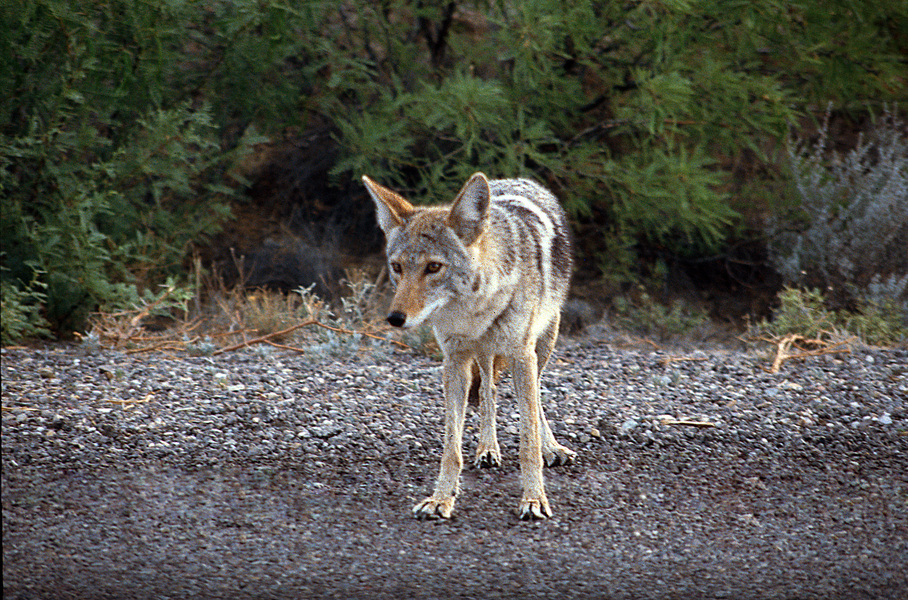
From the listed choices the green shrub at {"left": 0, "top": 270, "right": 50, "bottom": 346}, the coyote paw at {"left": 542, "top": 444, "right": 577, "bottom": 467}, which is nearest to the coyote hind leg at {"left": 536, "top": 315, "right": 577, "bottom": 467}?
the coyote paw at {"left": 542, "top": 444, "right": 577, "bottom": 467}

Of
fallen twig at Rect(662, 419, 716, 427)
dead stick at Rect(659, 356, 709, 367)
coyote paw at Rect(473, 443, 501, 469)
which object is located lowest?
coyote paw at Rect(473, 443, 501, 469)

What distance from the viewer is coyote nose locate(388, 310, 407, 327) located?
10.3 feet

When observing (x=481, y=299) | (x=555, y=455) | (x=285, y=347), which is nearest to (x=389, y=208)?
(x=481, y=299)

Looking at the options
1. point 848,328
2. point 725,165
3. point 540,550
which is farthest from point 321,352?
point 725,165

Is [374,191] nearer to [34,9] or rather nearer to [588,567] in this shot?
[588,567]

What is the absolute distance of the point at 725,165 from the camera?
1066 centimetres

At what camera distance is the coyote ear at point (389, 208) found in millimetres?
3570

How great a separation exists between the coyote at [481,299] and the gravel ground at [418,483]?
0.22m

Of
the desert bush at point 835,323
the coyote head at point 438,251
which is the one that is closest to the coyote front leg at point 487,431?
the coyote head at point 438,251

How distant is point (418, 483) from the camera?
4027 millimetres

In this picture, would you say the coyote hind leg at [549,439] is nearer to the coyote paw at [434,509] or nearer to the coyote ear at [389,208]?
the coyote paw at [434,509]

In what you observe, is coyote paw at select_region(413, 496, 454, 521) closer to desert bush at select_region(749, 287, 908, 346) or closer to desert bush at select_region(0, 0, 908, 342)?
desert bush at select_region(749, 287, 908, 346)

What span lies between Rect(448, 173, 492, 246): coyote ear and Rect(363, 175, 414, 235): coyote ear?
258mm

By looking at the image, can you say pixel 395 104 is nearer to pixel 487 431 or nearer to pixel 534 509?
pixel 487 431
